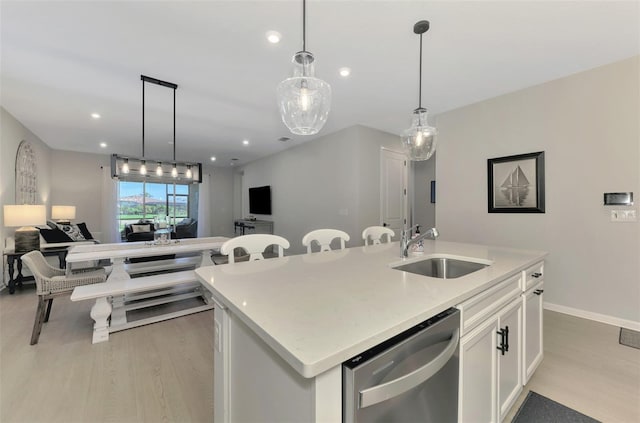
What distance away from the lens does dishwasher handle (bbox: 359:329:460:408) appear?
0.65 metres

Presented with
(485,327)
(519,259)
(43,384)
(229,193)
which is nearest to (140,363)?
(43,384)

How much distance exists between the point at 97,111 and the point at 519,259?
17.9 ft

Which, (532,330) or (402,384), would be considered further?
(532,330)

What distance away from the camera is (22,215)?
3537 mm

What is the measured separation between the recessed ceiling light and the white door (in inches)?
122

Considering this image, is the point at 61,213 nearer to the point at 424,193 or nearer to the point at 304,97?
the point at 304,97

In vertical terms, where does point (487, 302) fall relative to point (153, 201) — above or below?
below

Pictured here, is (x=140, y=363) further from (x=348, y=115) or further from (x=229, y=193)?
(x=229, y=193)

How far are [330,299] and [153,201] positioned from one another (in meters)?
9.02

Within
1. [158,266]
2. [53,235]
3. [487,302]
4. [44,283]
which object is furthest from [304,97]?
[53,235]

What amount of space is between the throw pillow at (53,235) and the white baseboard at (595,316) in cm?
742

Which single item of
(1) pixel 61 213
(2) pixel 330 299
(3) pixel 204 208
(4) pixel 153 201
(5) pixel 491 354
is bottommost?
(5) pixel 491 354

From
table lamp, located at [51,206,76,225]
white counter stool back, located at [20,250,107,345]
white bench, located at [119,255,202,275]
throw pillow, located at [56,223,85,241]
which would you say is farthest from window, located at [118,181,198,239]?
white counter stool back, located at [20,250,107,345]

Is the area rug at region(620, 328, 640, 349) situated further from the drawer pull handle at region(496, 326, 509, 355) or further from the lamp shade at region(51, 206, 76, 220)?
the lamp shade at region(51, 206, 76, 220)
